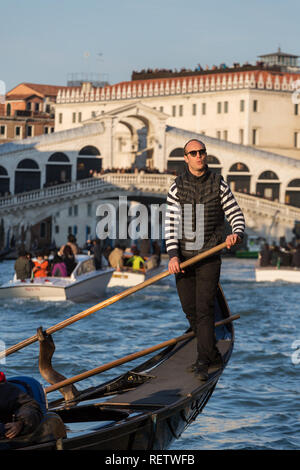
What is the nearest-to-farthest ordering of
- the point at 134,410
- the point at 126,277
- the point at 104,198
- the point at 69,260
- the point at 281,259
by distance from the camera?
the point at 134,410
the point at 69,260
the point at 126,277
the point at 281,259
the point at 104,198

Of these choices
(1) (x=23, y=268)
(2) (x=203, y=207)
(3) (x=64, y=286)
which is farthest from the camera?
(1) (x=23, y=268)

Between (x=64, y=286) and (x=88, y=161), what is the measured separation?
32.6 metres

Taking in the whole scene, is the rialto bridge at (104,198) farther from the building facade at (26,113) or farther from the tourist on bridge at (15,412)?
the tourist on bridge at (15,412)

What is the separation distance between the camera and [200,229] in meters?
6.35

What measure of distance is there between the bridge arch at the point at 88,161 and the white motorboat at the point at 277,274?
82.2ft

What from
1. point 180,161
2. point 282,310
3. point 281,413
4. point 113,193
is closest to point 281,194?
point 180,161

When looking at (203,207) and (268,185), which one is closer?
(203,207)

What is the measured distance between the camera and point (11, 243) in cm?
4016

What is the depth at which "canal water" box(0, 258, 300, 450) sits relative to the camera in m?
7.44

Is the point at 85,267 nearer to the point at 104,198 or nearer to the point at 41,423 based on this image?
the point at 41,423

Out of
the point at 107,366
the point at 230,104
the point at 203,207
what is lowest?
the point at 107,366

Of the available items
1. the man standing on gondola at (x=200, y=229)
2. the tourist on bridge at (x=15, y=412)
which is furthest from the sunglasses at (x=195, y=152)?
the tourist on bridge at (x=15, y=412)

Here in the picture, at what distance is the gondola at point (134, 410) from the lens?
5004 mm

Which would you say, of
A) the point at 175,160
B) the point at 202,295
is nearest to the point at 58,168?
the point at 175,160
